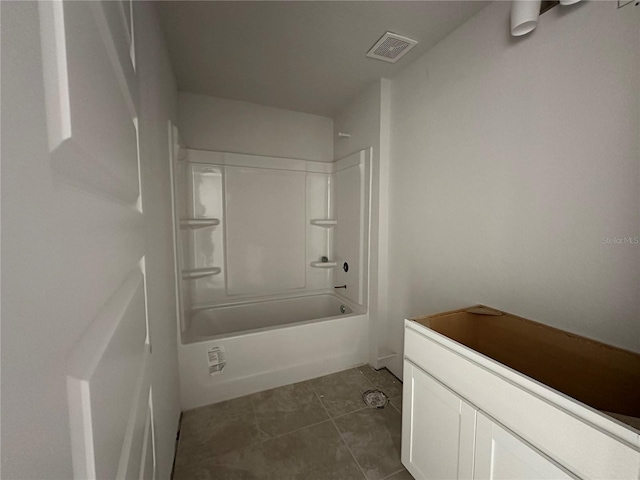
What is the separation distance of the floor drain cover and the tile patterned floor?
37mm

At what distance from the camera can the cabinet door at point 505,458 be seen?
2.45ft

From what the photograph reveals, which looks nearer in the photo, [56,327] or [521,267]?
[56,327]

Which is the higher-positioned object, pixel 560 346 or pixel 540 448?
pixel 560 346

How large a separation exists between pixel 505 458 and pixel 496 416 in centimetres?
12

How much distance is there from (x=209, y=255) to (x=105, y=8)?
→ 7.46 ft

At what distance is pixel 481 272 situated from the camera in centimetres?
150

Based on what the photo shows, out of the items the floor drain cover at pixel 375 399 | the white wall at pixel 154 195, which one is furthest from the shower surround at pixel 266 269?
the white wall at pixel 154 195

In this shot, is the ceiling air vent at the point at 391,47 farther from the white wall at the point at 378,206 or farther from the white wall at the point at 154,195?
the white wall at the point at 154,195

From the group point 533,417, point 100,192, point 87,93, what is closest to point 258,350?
point 533,417

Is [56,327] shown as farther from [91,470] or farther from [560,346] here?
[560,346]

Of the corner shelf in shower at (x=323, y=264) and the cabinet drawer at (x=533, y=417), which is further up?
the corner shelf in shower at (x=323, y=264)

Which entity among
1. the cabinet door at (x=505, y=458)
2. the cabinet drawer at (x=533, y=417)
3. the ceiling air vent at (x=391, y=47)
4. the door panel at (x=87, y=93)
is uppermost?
the ceiling air vent at (x=391, y=47)

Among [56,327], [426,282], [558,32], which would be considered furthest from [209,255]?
[558,32]

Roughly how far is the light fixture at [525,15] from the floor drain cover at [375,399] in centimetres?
227
